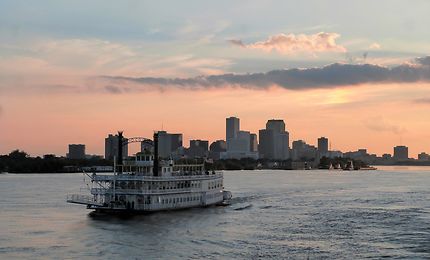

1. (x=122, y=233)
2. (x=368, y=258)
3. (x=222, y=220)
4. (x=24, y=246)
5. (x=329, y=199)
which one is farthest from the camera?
(x=329, y=199)

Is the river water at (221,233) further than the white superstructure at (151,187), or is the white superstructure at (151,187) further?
the white superstructure at (151,187)

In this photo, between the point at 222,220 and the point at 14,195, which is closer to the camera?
the point at 222,220

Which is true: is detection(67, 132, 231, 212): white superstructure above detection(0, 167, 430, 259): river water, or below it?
above

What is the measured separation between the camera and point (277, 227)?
8925 cm

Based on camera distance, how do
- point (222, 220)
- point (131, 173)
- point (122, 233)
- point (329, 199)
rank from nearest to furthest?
point (122, 233) < point (222, 220) < point (131, 173) < point (329, 199)

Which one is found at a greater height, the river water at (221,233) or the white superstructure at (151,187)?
the white superstructure at (151,187)

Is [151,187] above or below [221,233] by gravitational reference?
above

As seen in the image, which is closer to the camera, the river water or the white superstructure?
the river water

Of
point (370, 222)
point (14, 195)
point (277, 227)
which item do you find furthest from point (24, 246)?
point (14, 195)

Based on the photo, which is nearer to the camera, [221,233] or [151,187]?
[221,233]

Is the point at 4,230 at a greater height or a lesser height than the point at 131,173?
lesser

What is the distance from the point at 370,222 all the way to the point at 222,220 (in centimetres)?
2121

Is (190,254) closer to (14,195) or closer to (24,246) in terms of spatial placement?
(24,246)

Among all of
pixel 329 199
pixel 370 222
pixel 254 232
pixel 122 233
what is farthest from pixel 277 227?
pixel 329 199
